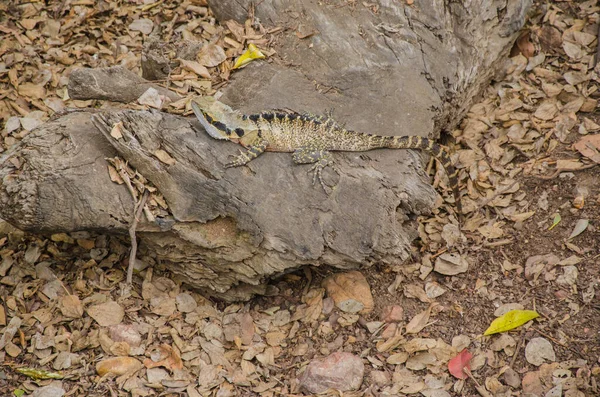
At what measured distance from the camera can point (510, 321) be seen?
5.38m

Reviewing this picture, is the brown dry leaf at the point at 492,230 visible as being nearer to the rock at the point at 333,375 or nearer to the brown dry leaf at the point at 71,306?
the rock at the point at 333,375

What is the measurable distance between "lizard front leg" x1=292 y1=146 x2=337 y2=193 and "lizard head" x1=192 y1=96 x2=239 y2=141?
2.09 feet

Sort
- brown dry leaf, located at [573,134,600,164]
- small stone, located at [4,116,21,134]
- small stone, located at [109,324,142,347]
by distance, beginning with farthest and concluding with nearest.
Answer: small stone, located at [4,116,21,134] < brown dry leaf, located at [573,134,600,164] < small stone, located at [109,324,142,347]

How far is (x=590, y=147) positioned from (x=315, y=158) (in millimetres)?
3134

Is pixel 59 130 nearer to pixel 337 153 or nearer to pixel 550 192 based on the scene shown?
pixel 337 153

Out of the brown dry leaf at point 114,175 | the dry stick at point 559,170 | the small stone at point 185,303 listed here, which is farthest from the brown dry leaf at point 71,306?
the dry stick at point 559,170

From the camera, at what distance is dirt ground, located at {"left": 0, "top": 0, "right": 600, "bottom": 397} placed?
207 inches

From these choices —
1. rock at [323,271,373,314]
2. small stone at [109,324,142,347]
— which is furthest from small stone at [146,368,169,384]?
rock at [323,271,373,314]

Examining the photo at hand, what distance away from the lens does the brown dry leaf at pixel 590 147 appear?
6238mm

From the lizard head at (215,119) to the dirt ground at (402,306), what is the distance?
0.76 metres

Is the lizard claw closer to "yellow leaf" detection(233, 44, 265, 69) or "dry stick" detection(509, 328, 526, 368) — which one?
"yellow leaf" detection(233, 44, 265, 69)

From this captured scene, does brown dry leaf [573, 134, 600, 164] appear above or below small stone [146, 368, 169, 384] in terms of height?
above

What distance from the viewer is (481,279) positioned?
5.84 metres

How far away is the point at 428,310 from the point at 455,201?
145 cm
